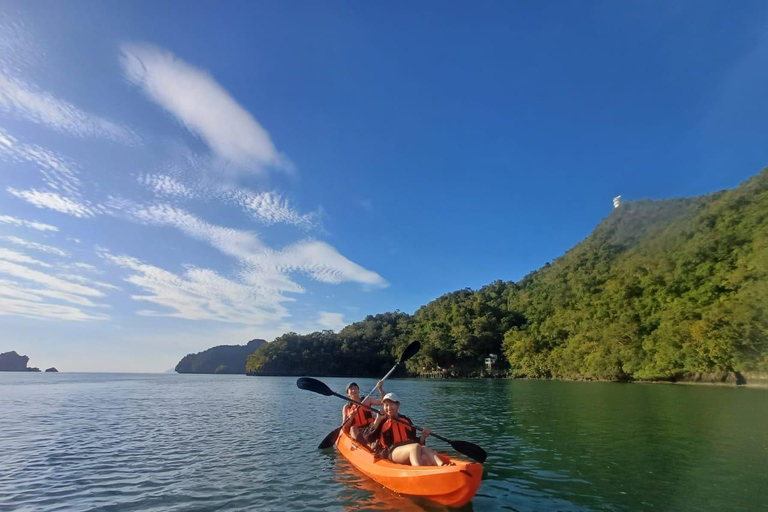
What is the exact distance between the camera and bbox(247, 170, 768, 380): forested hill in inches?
1630

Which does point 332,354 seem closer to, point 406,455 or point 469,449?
point 469,449

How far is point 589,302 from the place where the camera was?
71938 millimetres

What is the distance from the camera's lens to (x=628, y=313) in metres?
57.2


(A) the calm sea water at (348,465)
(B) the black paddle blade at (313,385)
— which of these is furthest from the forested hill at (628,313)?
(B) the black paddle blade at (313,385)

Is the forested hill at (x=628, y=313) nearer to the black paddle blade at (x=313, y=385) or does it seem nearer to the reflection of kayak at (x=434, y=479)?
the black paddle blade at (x=313, y=385)

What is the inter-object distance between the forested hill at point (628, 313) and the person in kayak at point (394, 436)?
140ft

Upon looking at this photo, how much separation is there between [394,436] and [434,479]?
1.93m

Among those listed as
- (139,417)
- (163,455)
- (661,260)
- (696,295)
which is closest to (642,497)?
(163,455)

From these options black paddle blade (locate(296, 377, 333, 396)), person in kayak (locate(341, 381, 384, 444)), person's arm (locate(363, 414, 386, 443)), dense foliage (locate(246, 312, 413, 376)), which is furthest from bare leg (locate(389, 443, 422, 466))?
dense foliage (locate(246, 312, 413, 376))

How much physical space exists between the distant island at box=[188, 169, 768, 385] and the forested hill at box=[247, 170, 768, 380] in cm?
17

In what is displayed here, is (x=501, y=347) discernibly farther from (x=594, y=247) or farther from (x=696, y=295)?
(x=696, y=295)

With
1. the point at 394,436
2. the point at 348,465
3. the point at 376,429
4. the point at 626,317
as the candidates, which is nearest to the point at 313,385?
the point at 348,465

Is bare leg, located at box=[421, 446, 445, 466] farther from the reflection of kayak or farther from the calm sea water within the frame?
the calm sea water

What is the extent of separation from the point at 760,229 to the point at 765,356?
15250mm
